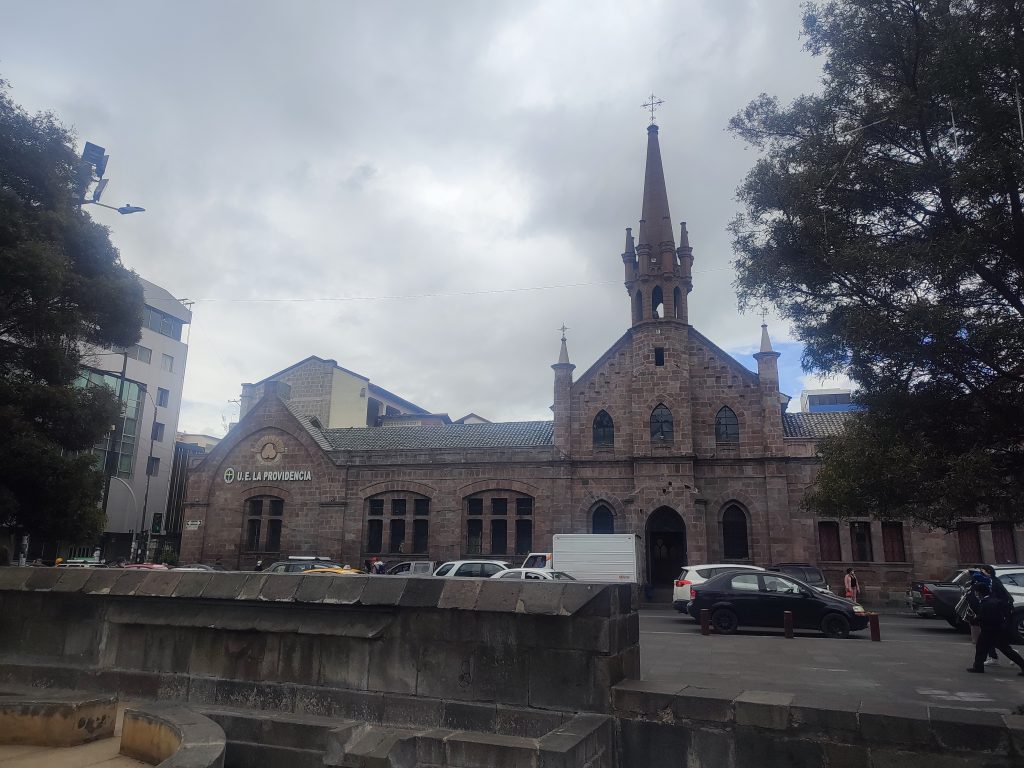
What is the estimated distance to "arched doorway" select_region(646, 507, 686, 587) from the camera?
31.5 meters

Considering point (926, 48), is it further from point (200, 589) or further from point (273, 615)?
point (200, 589)

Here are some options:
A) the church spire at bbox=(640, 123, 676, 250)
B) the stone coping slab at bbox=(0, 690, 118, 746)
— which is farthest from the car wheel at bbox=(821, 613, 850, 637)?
the church spire at bbox=(640, 123, 676, 250)

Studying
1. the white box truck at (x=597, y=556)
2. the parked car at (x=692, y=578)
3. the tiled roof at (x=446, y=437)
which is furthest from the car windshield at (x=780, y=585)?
the tiled roof at (x=446, y=437)

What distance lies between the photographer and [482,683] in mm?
6895

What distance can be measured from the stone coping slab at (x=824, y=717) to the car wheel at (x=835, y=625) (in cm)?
1260

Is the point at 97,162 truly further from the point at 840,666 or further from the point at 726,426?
the point at 726,426

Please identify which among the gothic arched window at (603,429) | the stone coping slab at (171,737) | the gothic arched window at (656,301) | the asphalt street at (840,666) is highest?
the gothic arched window at (656,301)

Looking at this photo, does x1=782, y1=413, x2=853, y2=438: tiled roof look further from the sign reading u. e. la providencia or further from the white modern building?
the white modern building

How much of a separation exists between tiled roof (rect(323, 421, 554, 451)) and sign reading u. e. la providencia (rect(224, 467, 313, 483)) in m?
2.05

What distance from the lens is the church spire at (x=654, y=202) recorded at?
113ft

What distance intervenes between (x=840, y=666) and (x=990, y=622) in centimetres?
260

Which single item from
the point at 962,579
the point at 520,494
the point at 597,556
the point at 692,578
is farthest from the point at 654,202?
Answer: the point at 962,579

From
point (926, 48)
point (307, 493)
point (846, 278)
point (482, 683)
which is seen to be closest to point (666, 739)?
point (482, 683)

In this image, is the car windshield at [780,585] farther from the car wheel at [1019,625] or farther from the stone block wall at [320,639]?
the stone block wall at [320,639]
